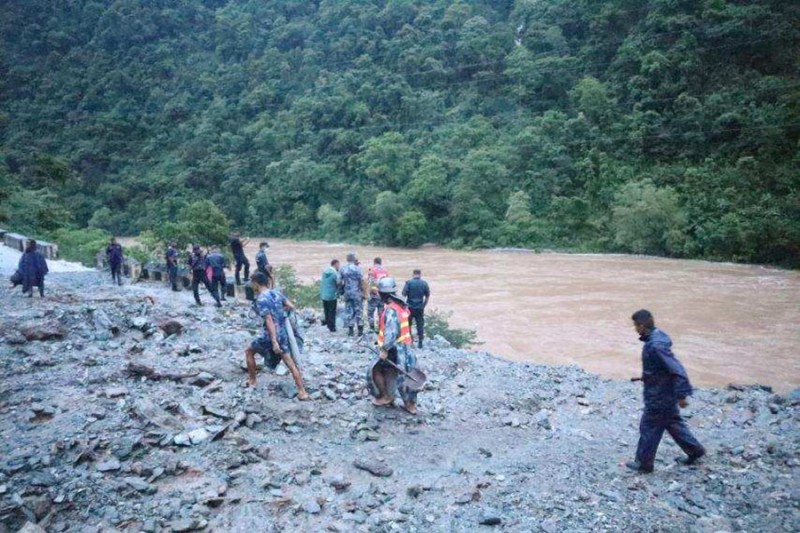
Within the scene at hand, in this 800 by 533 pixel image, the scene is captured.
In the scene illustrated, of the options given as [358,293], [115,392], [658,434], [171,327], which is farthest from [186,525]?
[358,293]

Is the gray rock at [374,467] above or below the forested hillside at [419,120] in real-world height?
below

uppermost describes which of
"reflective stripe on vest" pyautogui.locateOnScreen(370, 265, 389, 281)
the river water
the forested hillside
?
the forested hillside

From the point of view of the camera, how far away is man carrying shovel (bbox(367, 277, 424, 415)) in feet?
20.1

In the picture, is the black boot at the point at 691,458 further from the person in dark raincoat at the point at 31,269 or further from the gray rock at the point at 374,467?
the person in dark raincoat at the point at 31,269

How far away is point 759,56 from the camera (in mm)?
37844

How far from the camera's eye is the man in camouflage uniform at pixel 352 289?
33.7ft

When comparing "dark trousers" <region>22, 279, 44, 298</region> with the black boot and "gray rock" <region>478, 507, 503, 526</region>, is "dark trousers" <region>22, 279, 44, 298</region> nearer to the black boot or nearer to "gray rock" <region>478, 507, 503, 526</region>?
"gray rock" <region>478, 507, 503, 526</region>

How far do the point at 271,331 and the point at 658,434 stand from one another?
400 centimetres

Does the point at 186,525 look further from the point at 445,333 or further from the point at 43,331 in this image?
the point at 445,333

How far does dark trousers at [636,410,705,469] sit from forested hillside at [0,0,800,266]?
16.7m

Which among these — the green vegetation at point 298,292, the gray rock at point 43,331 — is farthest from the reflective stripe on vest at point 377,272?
the gray rock at point 43,331

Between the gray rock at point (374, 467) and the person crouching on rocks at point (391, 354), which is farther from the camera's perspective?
the person crouching on rocks at point (391, 354)

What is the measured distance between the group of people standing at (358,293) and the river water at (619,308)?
145 inches

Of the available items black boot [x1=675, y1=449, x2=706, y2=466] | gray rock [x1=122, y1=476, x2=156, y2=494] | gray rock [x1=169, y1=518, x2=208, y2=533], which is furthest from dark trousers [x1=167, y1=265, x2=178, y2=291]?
black boot [x1=675, y1=449, x2=706, y2=466]
